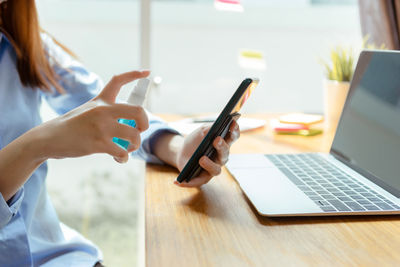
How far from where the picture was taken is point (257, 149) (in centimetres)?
104

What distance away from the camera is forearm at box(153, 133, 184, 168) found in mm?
876

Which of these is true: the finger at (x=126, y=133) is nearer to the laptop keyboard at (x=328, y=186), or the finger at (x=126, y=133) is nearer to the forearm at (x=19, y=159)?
the forearm at (x=19, y=159)

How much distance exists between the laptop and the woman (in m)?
0.11

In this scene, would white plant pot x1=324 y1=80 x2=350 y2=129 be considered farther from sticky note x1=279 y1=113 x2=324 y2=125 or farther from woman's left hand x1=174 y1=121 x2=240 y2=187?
woman's left hand x1=174 y1=121 x2=240 y2=187

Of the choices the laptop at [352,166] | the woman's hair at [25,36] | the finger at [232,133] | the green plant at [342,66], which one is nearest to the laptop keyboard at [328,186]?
the laptop at [352,166]

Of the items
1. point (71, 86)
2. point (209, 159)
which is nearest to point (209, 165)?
point (209, 159)

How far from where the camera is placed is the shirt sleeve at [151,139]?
93cm

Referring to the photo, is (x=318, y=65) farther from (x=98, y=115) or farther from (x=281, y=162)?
(x=98, y=115)

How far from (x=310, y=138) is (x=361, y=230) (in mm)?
574

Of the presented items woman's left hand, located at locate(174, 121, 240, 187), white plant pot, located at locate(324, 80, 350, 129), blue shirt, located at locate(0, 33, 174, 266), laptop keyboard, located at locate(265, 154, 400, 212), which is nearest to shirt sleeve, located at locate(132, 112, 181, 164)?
blue shirt, located at locate(0, 33, 174, 266)

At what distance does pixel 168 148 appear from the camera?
2.93 feet

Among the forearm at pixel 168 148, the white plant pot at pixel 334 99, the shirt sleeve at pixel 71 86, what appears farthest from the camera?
the white plant pot at pixel 334 99

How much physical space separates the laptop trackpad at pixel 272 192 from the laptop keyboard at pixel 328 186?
15mm

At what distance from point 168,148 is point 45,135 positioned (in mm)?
334
